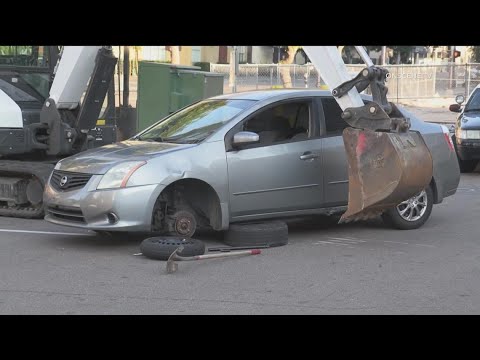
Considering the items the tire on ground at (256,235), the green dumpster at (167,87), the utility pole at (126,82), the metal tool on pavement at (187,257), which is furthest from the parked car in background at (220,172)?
the green dumpster at (167,87)

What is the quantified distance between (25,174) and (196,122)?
286cm

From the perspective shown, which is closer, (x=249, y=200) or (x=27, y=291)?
(x=27, y=291)

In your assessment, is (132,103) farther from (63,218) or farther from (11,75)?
(63,218)

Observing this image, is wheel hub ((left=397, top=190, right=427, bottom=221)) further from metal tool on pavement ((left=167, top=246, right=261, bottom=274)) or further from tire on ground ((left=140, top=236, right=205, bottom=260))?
tire on ground ((left=140, top=236, right=205, bottom=260))

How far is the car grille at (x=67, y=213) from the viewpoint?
27.5 ft

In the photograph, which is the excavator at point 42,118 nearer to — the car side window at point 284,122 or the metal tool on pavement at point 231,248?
the car side window at point 284,122

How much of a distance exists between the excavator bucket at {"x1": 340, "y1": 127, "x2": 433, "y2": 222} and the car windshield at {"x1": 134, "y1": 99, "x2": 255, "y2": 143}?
144 centimetres

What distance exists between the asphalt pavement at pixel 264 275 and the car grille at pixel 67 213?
0.36m

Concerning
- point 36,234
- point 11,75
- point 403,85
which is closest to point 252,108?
point 36,234

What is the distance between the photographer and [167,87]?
1509 cm

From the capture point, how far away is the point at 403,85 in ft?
115

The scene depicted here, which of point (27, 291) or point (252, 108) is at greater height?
point (252, 108)

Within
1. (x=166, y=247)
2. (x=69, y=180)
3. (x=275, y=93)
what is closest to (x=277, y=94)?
(x=275, y=93)
